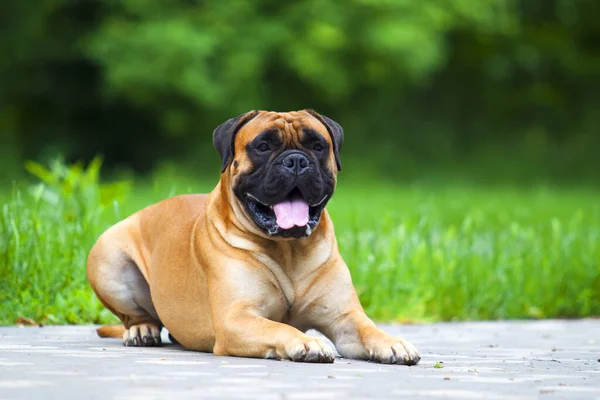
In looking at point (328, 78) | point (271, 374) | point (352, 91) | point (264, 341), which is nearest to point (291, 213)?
point (264, 341)

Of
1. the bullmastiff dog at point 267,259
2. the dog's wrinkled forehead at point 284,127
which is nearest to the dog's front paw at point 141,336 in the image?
the bullmastiff dog at point 267,259

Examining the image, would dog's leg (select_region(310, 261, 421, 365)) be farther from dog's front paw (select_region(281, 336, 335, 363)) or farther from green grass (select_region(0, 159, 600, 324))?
green grass (select_region(0, 159, 600, 324))

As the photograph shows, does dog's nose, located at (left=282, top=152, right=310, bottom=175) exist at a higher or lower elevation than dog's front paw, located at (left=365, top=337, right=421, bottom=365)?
higher

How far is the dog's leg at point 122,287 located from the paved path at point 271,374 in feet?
0.66

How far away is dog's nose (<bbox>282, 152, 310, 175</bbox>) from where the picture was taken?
5.04 meters

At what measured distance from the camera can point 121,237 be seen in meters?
6.16

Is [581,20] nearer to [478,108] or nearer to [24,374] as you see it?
[478,108]

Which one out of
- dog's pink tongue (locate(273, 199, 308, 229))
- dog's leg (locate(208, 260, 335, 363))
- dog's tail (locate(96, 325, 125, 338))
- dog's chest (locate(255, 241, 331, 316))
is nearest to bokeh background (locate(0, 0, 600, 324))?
dog's tail (locate(96, 325, 125, 338))

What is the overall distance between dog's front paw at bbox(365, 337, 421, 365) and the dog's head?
660mm

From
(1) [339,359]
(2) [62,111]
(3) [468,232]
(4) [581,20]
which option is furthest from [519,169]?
(1) [339,359]

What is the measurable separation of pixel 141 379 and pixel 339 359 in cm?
141

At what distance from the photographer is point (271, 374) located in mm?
4090

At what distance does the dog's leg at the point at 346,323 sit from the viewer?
4.92 m

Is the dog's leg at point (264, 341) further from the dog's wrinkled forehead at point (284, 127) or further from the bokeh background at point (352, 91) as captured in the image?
the bokeh background at point (352, 91)
